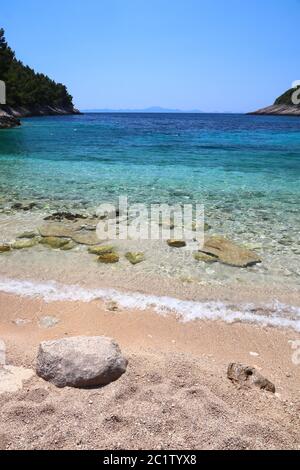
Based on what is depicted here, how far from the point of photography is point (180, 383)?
3941 millimetres

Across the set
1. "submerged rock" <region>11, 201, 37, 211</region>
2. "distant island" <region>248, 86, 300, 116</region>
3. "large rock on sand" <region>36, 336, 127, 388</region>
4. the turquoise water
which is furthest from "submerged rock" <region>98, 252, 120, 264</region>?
"distant island" <region>248, 86, 300, 116</region>

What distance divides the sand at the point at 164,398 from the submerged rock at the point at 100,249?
2.80m

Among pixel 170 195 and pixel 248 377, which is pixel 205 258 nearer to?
pixel 248 377

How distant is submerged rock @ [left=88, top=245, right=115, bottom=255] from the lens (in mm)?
8102

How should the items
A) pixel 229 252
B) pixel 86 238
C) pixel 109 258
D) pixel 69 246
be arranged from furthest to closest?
pixel 86 238, pixel 69 246, pixel 229 252, pixel 109 258

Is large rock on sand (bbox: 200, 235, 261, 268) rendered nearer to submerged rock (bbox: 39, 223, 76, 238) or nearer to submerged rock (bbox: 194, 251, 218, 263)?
submerged rock (bbox: 194, 251, 218, 263)

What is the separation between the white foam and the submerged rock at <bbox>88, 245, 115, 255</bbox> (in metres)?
1.59

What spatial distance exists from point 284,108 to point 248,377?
155 meters

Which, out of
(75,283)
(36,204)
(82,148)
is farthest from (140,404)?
(82,148)

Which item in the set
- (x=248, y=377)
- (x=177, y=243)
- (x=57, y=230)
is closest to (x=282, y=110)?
(x=177, y=243)

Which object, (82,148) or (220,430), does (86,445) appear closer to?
(220,430)

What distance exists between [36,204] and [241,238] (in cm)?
659

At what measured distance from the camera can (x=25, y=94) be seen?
8931cm
